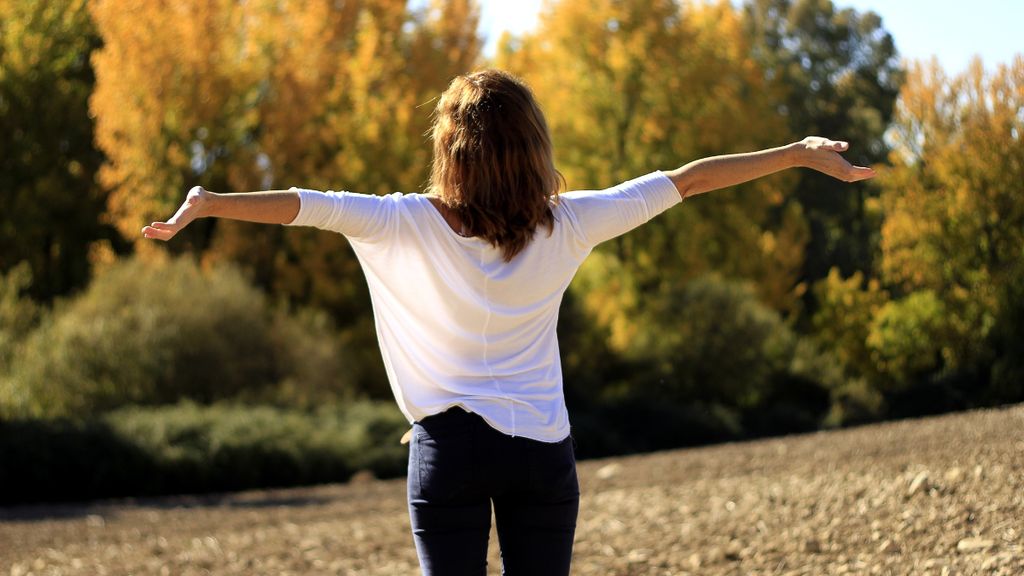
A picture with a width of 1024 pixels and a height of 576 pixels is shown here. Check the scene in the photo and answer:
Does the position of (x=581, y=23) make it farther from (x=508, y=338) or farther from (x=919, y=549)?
(x=508, y=338)

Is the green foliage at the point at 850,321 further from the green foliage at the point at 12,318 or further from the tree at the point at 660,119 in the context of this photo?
the green foliage at the point at 12,318

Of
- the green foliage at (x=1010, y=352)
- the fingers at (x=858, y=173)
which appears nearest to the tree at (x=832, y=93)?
the green foliage at (x=1010, y=352)

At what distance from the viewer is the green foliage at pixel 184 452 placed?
14.6 m

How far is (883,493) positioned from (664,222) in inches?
819

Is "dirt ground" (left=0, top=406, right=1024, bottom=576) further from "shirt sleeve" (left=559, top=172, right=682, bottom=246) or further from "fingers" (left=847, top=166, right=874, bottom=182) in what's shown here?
"shirt sleeve" (left=559, top=172, right=682, bottom=246)

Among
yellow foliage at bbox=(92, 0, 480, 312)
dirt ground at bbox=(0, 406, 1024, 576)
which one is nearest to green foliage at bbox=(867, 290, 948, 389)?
dirt ground at bbox=(0, 406, 1024, 576)

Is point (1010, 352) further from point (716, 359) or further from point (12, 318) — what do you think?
point (12, 318)

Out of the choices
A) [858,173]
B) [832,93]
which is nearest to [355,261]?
[832,93]

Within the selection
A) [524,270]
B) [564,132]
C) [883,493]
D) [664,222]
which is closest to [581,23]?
[564,132]

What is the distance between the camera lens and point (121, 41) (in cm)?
2281

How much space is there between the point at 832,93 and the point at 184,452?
25.3 meters

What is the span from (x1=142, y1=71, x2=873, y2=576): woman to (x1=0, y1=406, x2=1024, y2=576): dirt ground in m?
3.35

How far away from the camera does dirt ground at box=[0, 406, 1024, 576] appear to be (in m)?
6.25

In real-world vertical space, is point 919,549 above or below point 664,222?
below
